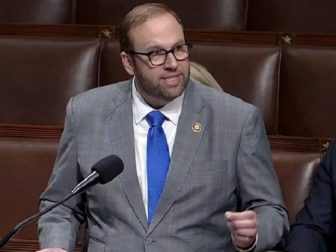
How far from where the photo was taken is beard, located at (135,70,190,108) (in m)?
0.65

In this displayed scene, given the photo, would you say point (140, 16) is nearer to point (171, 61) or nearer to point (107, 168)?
point (171, 61)

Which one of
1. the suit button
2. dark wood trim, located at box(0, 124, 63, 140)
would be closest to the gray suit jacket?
the suit button

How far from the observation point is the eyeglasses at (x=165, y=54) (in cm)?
64

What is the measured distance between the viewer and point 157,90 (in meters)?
0.65

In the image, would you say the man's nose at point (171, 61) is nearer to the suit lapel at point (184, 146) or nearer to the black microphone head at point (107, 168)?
the suit lapel at point (184, 146)

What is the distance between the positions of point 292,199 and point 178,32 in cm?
20

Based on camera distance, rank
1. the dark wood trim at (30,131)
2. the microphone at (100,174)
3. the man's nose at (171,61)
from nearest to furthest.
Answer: the microphone at (100,174) → the man's nose at (171,61) → the dark wood trim at (30,131)

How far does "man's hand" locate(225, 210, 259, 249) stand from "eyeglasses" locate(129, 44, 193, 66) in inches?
5.9

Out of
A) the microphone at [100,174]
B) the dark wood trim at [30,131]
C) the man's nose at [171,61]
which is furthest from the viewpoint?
the dark wood trim at [30,131]

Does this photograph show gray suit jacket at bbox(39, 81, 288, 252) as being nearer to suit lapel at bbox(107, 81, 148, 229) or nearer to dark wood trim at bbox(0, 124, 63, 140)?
suit lapel at bbox(107, 81, 148, 229)

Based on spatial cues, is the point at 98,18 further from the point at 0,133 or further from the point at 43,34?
the point at 0,133

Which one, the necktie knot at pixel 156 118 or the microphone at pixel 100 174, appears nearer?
the microphone at pixel 100 174

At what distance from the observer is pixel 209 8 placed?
3.30 feet

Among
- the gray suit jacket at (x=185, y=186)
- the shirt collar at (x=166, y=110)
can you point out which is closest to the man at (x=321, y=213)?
the gray suit jacket at (x=185, y=186)
